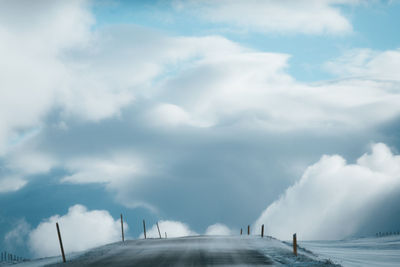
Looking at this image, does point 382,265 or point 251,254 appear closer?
point 251,254

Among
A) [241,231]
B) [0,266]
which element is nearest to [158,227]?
[241,231]

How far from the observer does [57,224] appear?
90.8ft

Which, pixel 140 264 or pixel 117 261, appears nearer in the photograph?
pixel 140 264

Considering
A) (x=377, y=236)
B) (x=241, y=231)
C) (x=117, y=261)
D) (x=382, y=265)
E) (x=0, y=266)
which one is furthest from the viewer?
(x=377, y=236)

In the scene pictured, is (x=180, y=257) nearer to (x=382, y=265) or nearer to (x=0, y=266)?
(x=0, y=266)

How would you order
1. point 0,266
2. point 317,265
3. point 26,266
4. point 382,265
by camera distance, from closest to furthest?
1. point 317,265
2. point 26,266
3. point 0,266
4. point 382,265

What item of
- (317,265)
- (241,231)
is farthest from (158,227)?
(317,265)

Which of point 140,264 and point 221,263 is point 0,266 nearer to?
point 140,264

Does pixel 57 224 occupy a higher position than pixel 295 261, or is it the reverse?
pixel 57 224

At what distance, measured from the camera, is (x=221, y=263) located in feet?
72.3

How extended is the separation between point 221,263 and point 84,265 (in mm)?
7616

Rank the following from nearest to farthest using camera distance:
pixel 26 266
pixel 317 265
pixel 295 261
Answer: pixel 317 265 → pixel 295 261 → pixel 26 266

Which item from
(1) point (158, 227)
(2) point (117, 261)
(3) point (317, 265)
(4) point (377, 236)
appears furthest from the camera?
(4) point (377, 236)

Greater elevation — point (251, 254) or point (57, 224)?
point (57, 224)
